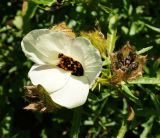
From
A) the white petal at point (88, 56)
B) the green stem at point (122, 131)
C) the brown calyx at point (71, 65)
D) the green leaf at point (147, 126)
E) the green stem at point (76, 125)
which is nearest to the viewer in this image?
the white petal at point (88, 56)

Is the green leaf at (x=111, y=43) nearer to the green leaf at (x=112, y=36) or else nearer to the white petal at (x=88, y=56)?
the green leaf at (x=112, y=36)

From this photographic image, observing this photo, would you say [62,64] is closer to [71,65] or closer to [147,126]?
[71,65]

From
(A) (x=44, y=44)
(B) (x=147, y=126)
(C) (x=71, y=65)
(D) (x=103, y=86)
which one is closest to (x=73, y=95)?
(C) (x=71, y=65)

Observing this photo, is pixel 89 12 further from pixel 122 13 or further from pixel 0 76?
pixel 0 76

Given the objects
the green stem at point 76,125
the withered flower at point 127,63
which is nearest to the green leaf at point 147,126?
the green stem at point 76,125

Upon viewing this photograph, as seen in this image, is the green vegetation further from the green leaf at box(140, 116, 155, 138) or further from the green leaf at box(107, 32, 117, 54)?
the green leaf at box(107, 32, 117, 54)

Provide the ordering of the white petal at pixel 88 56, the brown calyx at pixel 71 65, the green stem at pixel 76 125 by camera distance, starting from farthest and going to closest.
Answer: the green stem at pixel 76 125 < the brown calyx at pixel 71 65 < the white petal at pixel 88 56

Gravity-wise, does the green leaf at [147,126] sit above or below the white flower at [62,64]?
below

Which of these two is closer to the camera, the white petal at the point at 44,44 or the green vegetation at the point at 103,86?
the white petal at the point at 44,44
